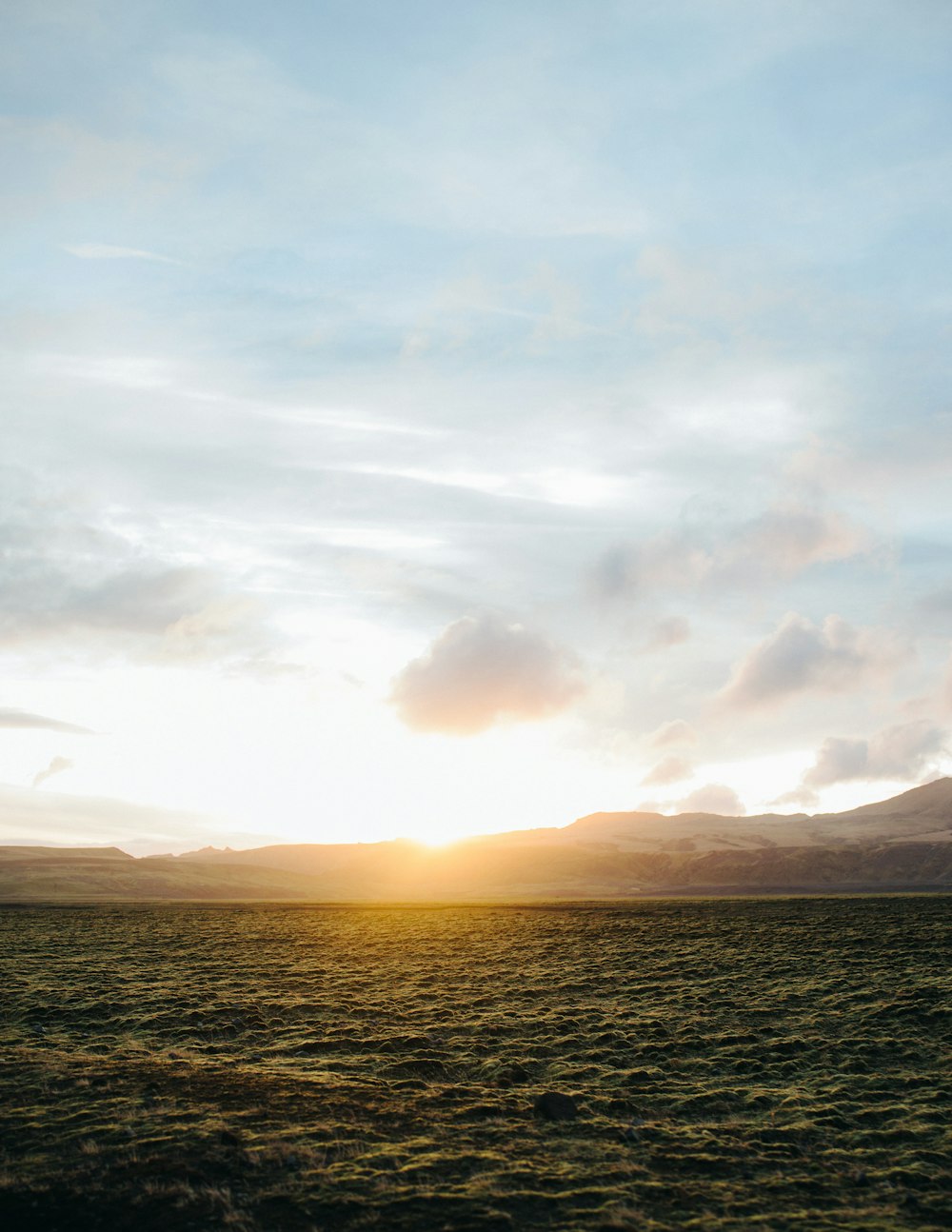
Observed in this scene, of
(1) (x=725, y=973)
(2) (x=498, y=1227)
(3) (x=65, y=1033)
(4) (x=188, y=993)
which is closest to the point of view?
(2) (x=498, y=1227)

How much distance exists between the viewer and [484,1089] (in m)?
18.9

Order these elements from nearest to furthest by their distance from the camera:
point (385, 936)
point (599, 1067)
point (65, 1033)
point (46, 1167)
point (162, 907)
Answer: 1. point (46, 1167)
2. point (599, 1067)
3. point (65, 1033)
4. point (385, 936)
5. point (162, 907)

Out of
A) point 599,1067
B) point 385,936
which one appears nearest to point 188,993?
point 599,1067

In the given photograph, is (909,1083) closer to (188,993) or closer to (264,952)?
(188,993)

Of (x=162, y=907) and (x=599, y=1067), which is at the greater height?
(x=599, y=1067)

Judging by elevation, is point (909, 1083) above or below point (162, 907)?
above

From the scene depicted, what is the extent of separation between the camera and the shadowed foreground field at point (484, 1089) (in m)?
13.0

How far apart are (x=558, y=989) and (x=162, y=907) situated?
58706 millimetres

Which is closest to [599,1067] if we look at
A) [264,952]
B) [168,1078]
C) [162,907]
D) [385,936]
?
[168,1078]

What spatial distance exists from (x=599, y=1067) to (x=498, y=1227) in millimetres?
9745

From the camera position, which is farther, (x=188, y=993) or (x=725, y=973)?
(x=725, y=973)

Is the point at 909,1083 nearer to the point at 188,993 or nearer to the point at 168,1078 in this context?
the point at 168,1078

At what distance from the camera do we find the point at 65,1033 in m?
24.7

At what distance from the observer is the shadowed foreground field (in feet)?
42.7
